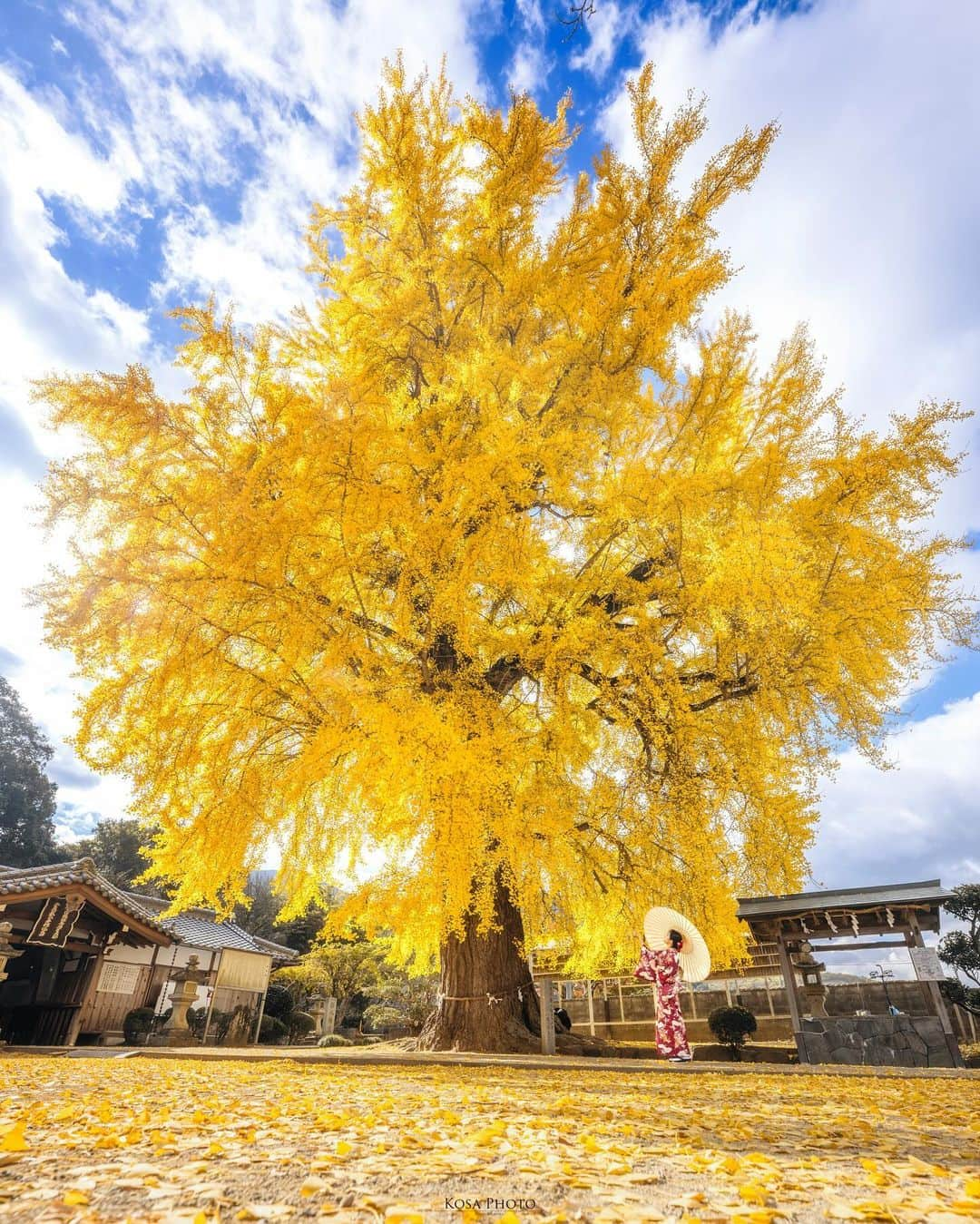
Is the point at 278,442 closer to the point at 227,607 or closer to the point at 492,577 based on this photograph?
the point at 227,607

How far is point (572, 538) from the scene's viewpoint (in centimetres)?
854

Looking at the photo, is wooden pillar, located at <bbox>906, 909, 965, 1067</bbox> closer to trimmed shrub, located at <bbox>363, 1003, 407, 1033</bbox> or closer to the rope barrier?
the rope barrier

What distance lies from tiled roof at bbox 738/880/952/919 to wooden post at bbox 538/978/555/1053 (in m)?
4.14

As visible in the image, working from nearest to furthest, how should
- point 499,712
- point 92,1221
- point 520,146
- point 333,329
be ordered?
point 92,1221
point 499,712
point 520,146
point 333,329

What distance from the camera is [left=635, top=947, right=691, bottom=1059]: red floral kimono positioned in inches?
274

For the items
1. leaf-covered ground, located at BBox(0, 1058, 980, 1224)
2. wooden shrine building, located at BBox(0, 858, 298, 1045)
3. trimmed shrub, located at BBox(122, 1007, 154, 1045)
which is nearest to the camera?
leaf-covered ground, located at BBox(0, 1058, 980, 1224)

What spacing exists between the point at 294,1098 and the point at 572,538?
6.62 meters

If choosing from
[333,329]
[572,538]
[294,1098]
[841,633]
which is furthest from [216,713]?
[841,633]

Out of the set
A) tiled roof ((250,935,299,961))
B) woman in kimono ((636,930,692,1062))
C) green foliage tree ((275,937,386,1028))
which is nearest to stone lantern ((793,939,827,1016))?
woman in kimono ((636,930,692,1062))

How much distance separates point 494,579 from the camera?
6809mm

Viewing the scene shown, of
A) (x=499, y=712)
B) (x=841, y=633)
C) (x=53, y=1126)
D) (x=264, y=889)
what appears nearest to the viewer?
(x=53, y=1126)

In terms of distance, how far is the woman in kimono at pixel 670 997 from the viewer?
6.95 meters

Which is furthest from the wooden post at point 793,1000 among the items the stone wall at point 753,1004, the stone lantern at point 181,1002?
the stone lantern at point 181,1002

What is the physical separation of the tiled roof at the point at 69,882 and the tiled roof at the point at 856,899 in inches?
482
